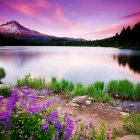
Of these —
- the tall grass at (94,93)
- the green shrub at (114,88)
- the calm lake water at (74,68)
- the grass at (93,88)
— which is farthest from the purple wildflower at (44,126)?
the calm lake water at (74,68)

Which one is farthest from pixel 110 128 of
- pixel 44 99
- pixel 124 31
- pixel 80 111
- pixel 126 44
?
pixel 124 31

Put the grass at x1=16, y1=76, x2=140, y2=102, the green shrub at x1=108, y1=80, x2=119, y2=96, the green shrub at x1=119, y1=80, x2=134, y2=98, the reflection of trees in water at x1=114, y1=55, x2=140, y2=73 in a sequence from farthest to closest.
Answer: the reflection of trees in water at x1=114, y1=55, x2=140, y2=73 → the green shrub at x1=108, y1=80, x2=119, y2=96 → the green shrub at x1=119, y1=80, x2=134, y2=98 → the grass at x1=16, y1=76, x2=140, y2=102

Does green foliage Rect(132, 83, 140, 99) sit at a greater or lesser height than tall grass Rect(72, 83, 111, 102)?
lesser

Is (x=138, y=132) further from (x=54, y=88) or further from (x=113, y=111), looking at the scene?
(x=54, y=88)

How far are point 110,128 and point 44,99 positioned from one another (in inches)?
183

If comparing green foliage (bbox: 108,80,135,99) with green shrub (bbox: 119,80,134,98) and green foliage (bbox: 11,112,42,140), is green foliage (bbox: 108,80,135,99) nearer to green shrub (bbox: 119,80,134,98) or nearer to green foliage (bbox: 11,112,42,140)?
green shrub (bbox: 119,80,134,98)

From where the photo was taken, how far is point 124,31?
525 feet

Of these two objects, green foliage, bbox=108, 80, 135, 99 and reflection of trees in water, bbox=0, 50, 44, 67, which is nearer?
green foliage, bbox=108, 80, 135, 99

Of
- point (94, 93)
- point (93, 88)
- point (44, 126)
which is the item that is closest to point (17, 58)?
point (93, 88)

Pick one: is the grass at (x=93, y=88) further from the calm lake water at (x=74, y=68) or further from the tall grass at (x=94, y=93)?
the calm lake water at (x=74, y=68)

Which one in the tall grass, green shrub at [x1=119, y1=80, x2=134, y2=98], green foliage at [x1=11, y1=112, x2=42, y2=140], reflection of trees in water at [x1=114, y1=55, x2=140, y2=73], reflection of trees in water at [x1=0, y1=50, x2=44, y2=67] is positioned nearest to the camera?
green foliage at [x1=11, y1=112, x2=42, y2=140]

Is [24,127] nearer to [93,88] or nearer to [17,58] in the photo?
[93,88]

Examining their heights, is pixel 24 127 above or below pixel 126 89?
above

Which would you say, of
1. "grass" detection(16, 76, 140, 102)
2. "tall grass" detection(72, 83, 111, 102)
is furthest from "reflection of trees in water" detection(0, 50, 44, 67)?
"tall grass" detection(72, 83, 111, 102)
